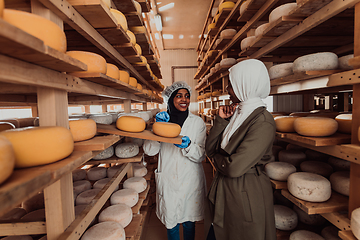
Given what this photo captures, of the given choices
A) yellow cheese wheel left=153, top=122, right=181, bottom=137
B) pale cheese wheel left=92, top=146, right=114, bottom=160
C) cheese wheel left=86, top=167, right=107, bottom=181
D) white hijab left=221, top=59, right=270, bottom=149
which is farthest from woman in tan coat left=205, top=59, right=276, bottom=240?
cheese wheel left=86, top=167, right=107, bottom=181

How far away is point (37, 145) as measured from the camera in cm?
51

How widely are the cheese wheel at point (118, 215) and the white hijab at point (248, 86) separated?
0.94 m

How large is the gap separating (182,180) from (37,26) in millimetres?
1541

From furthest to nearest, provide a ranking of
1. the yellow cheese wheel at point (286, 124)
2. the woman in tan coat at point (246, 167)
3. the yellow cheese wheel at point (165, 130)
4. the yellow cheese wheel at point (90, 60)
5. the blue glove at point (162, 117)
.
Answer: the blue glove at point (162, 117), the yellow cheese wheel at point (286, 124), the yellow cheese wheel at point (165, 130), the woman in tan coat at point (246, 167), the yellow cheese wheel at point (90, 60)

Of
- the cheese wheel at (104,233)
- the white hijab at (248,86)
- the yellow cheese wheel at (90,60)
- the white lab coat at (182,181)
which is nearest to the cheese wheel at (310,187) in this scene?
the white hijab at (248,86)

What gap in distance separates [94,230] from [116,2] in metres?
2.05

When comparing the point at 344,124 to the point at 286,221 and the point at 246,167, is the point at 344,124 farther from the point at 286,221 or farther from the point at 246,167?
the point at 286,221

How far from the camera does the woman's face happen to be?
193 cm

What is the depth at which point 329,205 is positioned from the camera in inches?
45.5

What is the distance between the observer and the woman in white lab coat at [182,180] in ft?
5.61

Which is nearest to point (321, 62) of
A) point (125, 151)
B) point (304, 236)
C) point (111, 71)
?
point (304, 236)

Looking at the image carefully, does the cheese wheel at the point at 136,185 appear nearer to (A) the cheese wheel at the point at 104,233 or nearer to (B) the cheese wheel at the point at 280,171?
(A) the cheese wheel at the point at 104,233

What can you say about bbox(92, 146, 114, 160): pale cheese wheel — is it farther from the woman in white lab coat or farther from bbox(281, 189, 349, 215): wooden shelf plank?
bbox(281, 189, 349, 215): wooden shelf plank

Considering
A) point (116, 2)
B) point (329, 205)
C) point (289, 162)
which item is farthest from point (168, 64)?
point (329, 205)
